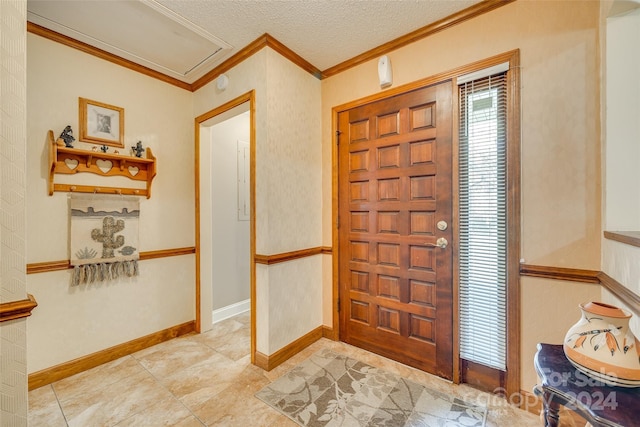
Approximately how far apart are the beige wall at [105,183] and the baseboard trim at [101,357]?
40 millimetres

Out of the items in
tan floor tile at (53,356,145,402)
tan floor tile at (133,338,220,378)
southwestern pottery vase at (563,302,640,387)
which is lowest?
tan floor tile at (133,338,220,378)

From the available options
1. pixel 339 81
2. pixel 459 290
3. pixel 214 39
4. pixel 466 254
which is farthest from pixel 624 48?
pixel 214 39

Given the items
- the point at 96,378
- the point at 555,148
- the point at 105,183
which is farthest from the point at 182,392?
the point at 555,148

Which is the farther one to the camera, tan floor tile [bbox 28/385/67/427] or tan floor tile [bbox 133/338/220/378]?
tan floor tile [bbox 133/338/220/378]

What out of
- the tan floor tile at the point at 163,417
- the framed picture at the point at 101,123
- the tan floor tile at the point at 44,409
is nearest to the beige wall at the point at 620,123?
the tan floor tile at the point at 163,417

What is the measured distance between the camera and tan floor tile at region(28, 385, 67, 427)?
5.03 feet

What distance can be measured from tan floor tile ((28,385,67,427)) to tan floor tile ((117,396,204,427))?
0.39 metres

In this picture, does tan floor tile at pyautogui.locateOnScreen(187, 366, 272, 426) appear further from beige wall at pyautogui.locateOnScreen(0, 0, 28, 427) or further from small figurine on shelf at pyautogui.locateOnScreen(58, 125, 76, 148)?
small figurine on shelf at pyautogui.locateOnScreen(58, 125, 76, 148)

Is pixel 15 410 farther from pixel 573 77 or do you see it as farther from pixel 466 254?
pixel 573 77

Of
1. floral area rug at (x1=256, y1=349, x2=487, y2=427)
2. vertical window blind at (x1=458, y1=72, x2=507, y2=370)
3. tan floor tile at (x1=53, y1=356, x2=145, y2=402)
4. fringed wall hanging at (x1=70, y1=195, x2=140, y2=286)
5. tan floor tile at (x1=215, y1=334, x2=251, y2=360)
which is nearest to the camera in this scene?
floral area rug at (x1=256, y1=349, x2=487, y2=427)

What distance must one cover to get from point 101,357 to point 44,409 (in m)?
0.50

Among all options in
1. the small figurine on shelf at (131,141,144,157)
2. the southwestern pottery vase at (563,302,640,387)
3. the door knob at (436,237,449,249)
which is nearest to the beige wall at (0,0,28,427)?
the small figurine on shelf at (131,141,144,157)

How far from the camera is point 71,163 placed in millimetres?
2023

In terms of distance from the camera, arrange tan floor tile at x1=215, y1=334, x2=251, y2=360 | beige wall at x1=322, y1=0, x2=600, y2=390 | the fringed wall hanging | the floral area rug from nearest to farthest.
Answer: beige wall at x1=322, y1=0, x2=600, y2=390 → the floral area rug → the fringed wall hanging → tan floor tile at x1=215, y1=334, x2=251, y2=360
